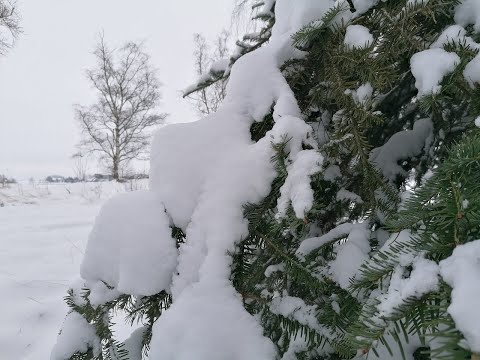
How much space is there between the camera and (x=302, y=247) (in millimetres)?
842

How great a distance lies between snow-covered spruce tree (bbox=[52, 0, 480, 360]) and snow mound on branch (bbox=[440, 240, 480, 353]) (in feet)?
0.09

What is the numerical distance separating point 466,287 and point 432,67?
0.44 m

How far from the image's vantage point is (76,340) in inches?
30.9

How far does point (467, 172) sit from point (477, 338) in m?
0.27

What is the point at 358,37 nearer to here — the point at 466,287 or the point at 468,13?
the point at 468,13

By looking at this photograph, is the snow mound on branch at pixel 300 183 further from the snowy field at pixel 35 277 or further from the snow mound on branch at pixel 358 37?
the snowy field at pixel 35 277

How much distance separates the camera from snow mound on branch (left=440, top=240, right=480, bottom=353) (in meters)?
0.30

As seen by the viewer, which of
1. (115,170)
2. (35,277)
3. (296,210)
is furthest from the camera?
(115,170)

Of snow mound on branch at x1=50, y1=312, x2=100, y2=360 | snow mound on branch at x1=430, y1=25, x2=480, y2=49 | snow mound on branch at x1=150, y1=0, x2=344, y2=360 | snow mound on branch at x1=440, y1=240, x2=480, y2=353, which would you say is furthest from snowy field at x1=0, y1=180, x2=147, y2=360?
snow mound on branch at x1=430, y1=25, x2=480, y2=49

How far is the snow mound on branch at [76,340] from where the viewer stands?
2.57 ft

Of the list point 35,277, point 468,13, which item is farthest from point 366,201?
point 35,277

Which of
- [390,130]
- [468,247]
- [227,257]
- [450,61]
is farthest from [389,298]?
[390,130]

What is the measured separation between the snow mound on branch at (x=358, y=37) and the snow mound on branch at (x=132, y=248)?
24.1 inches

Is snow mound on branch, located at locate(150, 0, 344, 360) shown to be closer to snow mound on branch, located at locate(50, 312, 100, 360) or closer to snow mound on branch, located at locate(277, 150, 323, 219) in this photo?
snow mound on branch, located at locate(277, 150, 323, 219)
